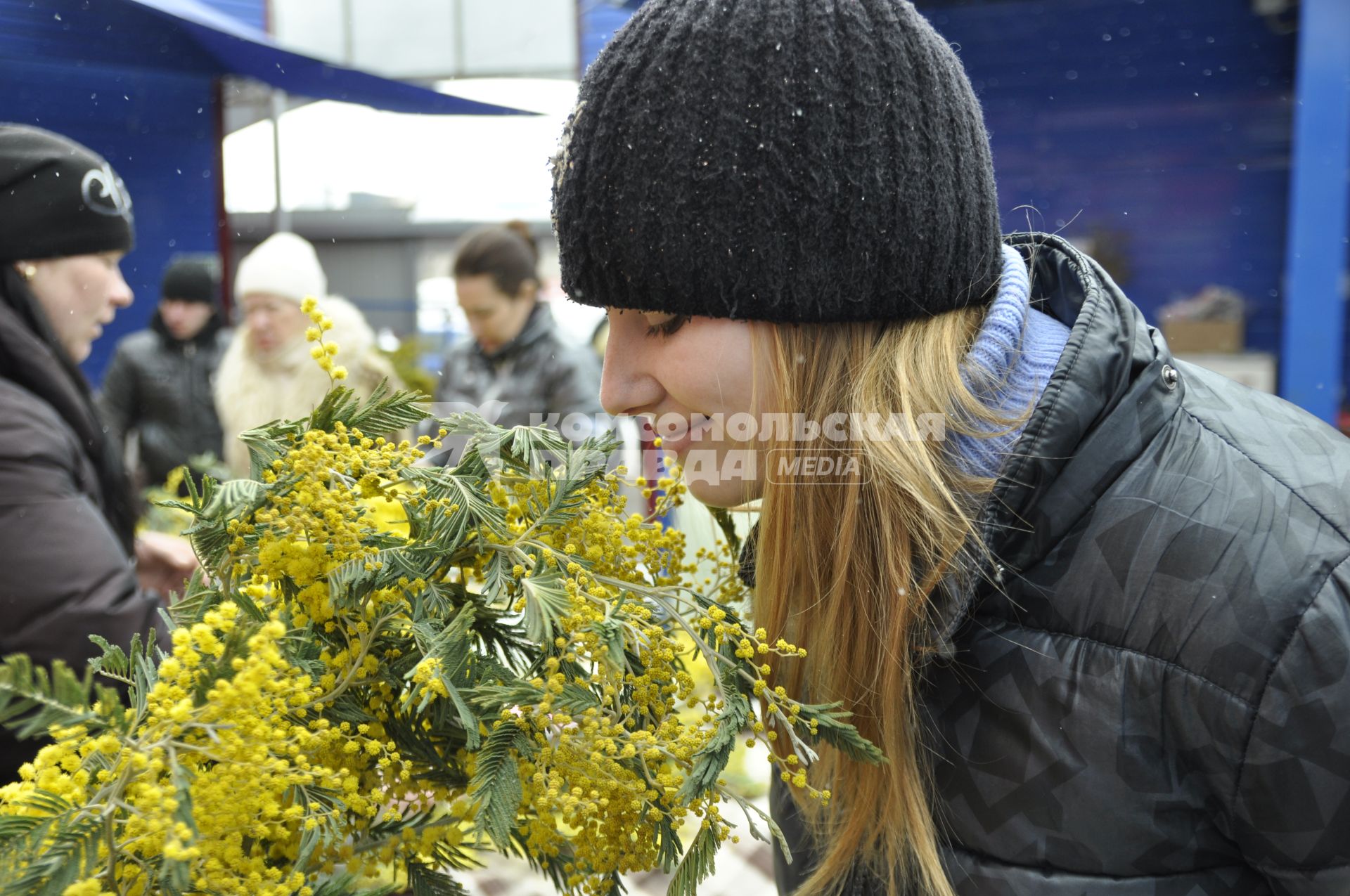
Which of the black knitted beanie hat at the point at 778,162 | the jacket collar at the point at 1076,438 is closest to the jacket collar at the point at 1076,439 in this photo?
the jacket collar at the point at 1076,438

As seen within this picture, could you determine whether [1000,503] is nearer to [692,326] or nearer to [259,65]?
[692,326]

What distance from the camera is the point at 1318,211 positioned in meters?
4.36

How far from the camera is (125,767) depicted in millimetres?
597

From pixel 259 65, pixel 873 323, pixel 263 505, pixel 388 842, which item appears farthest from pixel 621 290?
pixel 259 65

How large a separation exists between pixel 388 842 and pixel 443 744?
9 cm

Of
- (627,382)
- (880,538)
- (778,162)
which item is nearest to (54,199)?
(627,382)

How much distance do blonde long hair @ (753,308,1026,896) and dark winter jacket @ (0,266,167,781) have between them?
2.67 ft

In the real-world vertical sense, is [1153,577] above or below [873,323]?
below

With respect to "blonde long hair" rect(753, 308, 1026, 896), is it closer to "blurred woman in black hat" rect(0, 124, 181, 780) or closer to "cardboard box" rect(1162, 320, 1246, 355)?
"blurred woman in black hat" rect(0, 124, 181, 780)

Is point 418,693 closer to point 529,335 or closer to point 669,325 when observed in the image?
point 669,325

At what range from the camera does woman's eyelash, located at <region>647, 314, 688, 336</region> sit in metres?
0.90

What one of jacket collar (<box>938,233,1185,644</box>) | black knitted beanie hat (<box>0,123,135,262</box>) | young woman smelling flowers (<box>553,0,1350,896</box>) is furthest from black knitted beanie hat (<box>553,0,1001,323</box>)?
black knitted beanie hat (<box>0,123,135,262</box>)

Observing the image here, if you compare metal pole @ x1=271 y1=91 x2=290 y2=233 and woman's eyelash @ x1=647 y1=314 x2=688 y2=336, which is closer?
woman's eyelash @ x1=647 y1=314 x2=688 y2=336

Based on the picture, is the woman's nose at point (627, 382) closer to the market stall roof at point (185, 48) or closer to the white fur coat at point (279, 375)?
the white fur coat at point (279, 375)
